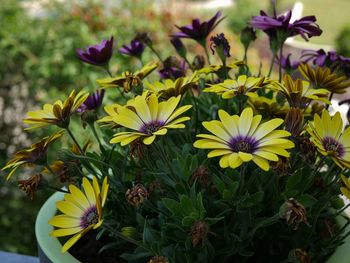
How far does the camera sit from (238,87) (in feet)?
1.86

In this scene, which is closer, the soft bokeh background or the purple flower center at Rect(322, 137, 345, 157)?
the purple flower center at Rect(322, 137, 345, 157)

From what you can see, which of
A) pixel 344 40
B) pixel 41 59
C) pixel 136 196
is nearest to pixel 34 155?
pixel 136 196

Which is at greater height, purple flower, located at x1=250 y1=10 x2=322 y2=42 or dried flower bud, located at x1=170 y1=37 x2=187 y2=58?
purple flower, located at x1=250 y1=10 x2=322 y2=42

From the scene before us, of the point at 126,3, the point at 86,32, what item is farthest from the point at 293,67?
the point at 126,3

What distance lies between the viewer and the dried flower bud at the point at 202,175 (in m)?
0.54

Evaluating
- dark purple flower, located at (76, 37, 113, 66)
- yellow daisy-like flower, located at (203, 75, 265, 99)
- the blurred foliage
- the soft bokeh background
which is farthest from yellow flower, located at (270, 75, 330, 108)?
the blurred foliage

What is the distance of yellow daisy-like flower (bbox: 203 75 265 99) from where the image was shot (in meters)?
0.55

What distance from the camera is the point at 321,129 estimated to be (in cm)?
53

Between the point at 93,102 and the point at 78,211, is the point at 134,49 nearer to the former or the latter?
the point at 93,102

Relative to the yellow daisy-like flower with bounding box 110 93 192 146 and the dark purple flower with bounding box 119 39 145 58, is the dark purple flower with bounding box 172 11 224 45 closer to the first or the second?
the dark purple flower with bounding box 119 39 145 58

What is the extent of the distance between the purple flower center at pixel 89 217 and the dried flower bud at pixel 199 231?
99 millimetres

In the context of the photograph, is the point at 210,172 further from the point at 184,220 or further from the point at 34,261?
the point at 34,261

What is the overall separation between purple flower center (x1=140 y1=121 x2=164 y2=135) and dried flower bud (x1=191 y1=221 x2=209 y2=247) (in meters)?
0.10

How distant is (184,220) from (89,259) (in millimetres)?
183
